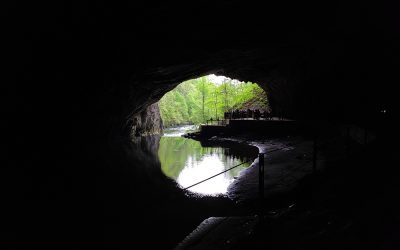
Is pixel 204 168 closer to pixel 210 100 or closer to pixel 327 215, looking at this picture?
pixel 327 215

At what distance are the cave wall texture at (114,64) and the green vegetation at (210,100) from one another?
80.4 ft

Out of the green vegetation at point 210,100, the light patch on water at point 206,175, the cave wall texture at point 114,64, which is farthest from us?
the green vegetation at point 210,100

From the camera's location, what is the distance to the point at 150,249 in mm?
7227

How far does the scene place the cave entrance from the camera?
51.0 ft

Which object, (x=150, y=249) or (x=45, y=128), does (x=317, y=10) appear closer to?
(x=150, y=249)

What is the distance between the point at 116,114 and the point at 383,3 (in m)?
23.3

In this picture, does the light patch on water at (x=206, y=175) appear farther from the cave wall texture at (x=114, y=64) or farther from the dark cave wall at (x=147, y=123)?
the dark cave wall at (x=147, y=123)

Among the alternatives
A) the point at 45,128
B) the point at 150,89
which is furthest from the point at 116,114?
the point at 45,128

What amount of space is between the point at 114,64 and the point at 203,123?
34.4m

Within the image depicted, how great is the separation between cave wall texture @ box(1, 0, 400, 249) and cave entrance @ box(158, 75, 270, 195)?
368cm

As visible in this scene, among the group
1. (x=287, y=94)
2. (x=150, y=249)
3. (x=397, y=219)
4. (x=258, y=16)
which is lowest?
(x=150, y=249)

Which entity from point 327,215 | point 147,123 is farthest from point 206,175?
point 147,123

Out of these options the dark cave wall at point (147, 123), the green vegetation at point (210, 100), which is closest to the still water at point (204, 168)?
the dark cave wall at point (147, 123)

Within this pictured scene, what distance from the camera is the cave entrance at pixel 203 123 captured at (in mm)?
15552
